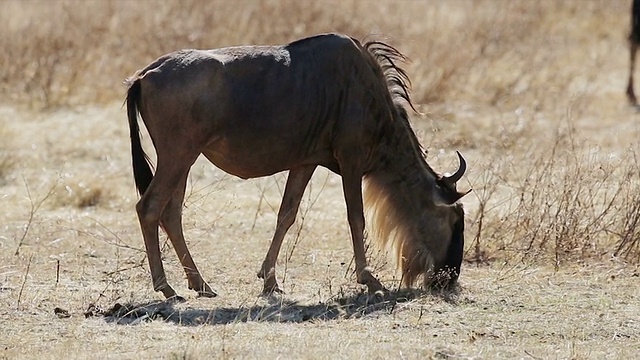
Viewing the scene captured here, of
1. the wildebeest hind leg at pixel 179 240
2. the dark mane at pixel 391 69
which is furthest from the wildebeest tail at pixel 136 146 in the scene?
the dark mane at pixel 391 69

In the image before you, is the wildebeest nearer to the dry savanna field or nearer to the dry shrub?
the dry savanna field

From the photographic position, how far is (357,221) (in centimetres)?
799

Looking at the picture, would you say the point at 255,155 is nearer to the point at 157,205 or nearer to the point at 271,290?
the point at 157,205

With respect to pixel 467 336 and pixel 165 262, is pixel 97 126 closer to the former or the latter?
pixel 165 262

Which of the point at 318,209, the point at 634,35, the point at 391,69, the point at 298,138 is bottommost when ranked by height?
the point at 318,209

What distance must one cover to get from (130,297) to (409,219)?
1.85m

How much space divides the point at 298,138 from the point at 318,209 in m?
3.23

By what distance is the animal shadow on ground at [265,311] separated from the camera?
23.4 ft

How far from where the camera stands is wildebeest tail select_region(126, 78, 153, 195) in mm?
7395

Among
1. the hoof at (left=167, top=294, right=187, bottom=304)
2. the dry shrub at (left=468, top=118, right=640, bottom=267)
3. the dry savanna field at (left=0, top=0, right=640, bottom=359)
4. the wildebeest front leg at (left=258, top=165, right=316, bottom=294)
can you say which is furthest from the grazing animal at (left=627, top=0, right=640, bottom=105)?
the hoof at (left=167, top=294, right=187, bottom=304)

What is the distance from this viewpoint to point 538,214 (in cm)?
937

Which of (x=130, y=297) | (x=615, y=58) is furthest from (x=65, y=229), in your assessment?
(x=615, y=58)

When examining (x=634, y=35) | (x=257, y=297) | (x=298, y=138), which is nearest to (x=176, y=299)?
A: (x=257, y=297)

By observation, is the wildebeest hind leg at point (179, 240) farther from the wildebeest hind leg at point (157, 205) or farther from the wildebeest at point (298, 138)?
the wildebeest hind leg at point (157, 205)
